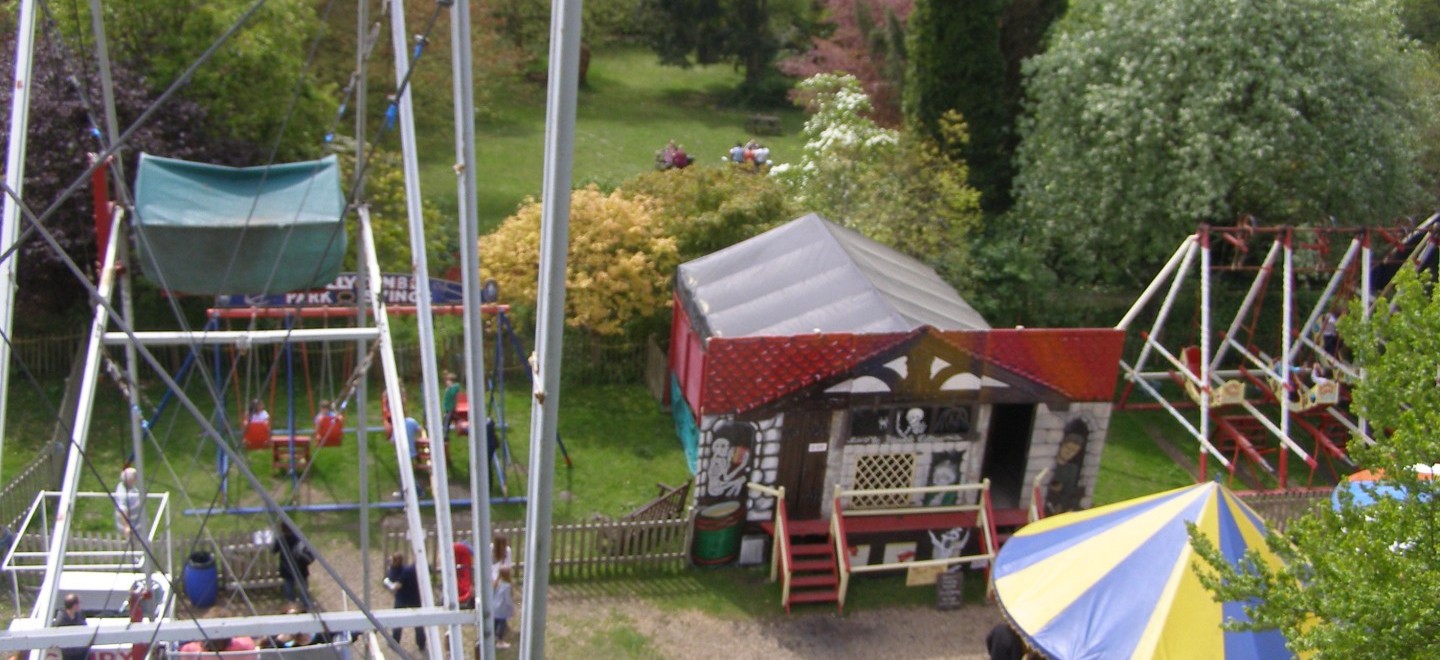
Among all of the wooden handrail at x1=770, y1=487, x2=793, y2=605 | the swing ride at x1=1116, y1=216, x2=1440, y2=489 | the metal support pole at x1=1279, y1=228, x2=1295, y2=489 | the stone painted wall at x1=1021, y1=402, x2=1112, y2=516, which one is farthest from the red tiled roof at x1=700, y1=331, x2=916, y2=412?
the metal support pole at x1=1279, y1=228, x2=1295, y2=489

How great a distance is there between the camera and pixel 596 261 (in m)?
17.5

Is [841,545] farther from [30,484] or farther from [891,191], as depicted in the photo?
[30,484]

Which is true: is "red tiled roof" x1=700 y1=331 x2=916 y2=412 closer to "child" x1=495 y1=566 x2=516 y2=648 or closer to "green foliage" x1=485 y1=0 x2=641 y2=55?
"child" x1=495 y1=566 x2=516 y2=648

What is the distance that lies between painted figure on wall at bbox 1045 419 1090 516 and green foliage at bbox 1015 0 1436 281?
18.4ft

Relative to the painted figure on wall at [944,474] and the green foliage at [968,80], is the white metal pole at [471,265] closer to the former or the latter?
the painted figure on wall at [944,474]

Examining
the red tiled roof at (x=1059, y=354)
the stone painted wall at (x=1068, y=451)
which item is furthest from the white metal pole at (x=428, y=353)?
the stone painted wall at (x=1068, y=451)

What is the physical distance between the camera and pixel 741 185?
63.3 ft

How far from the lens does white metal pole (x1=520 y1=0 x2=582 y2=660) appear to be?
494cm

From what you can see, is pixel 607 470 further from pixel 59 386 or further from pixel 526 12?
pixel 526 12

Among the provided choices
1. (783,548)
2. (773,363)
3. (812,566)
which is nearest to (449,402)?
(773,363)

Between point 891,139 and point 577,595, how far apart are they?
389 inches

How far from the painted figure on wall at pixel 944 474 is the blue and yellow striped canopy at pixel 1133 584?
2135mm

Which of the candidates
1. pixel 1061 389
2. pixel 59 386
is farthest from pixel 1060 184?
pixel 59 386

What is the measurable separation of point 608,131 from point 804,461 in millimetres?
20312
